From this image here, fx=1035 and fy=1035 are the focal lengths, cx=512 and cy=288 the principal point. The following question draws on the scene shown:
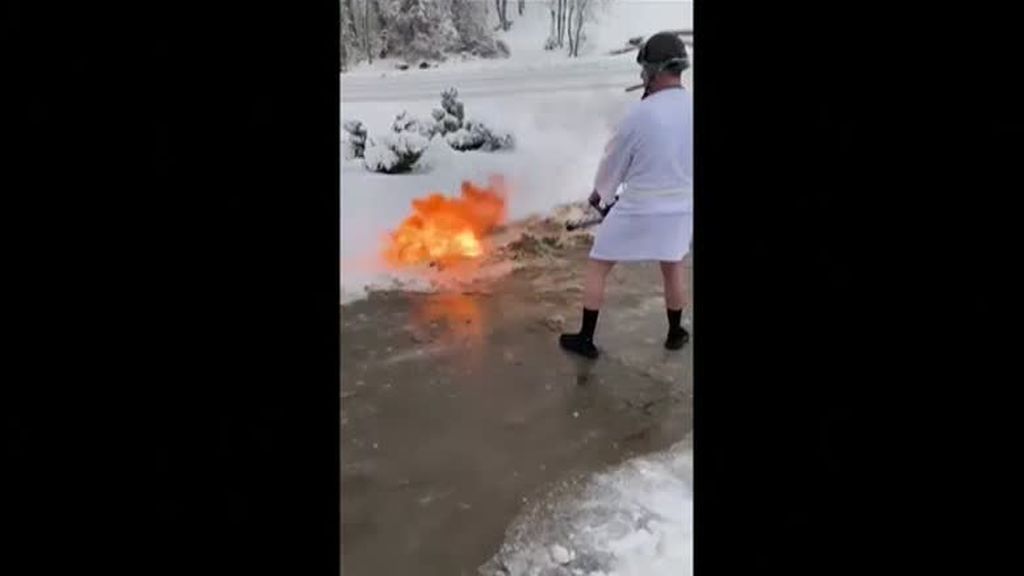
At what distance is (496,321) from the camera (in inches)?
45.9

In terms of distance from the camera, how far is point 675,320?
3.81ft

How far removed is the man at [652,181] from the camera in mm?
1164

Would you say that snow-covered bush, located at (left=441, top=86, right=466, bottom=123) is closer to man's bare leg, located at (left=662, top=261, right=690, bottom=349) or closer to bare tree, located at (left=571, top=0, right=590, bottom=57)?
bare tree, located at (left=571, top=0, right=590, bottom=57)

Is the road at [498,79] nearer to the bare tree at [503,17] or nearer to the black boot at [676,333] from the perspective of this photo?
the bare tree at [503,17]

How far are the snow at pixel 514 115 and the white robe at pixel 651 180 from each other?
2cm

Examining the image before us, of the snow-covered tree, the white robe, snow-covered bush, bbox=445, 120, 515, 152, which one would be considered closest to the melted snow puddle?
the white robe

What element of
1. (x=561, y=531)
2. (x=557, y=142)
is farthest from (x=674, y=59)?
(x=561, y=531)

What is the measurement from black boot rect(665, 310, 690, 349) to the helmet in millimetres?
276

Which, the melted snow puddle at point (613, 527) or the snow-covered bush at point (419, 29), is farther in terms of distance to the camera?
the snow-covered bush at point (419, 29)

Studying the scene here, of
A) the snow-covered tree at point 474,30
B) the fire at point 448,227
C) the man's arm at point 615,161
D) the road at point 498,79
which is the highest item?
the snow-covered tree at point 474,30

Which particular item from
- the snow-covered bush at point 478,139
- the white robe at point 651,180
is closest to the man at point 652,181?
the white robe at point 651,180

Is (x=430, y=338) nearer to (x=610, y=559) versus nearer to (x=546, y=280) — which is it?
(x=546, y=280)

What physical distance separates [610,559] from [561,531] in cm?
6

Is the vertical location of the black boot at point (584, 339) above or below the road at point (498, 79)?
below
